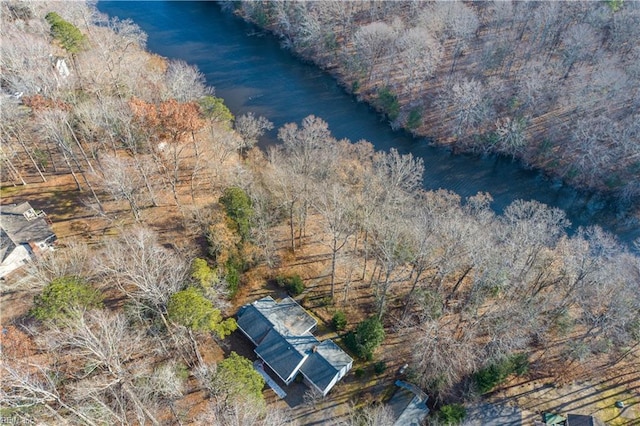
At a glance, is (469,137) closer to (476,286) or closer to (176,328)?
(476,286)

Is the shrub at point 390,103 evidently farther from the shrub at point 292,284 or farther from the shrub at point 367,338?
the shrub at point 367,338

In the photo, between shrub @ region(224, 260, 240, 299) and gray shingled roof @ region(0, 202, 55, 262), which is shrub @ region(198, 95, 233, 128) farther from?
shrub @ region(224, 260, 240, 299)

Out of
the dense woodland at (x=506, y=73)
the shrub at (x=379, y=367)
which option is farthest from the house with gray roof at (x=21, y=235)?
the dense woodland at (x=506, y=73)

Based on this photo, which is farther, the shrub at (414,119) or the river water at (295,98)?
the shrub at (414,119)

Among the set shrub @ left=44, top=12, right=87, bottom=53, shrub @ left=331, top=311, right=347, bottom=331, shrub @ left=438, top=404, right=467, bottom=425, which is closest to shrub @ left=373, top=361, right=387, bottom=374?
shrub @ left=331, top=311, right=347, bottom=331

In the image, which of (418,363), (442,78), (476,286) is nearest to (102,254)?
(418,363)

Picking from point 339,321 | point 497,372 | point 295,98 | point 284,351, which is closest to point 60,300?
point 284,351
